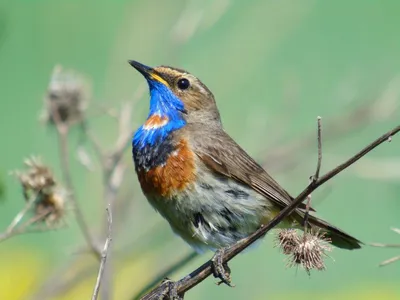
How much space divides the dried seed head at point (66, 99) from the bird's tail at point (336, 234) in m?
1.73

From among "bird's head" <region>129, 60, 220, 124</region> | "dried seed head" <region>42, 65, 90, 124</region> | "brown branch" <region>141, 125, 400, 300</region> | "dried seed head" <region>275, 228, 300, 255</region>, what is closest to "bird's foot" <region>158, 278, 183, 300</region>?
"brown branch" <region>141, 125, 400, 300</region>

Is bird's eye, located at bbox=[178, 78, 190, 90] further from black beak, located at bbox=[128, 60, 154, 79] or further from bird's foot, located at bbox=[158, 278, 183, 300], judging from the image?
bird's foot, located at bbox=[158, 278, 183, 300]

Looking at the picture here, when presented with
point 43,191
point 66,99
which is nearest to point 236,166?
point 43,191

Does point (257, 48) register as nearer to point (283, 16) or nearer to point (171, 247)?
point (283, 16)

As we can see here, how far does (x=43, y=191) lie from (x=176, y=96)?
107 cm

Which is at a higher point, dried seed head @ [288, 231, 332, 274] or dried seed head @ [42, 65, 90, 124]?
dried seed head @ [42, 65, 90, 124]

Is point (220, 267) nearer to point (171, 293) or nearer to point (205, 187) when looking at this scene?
point (171, 293)

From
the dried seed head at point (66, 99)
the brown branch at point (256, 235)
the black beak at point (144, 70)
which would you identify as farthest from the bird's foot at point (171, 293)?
the dried seed head at point (66, 99)

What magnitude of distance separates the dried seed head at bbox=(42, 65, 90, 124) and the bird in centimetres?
68

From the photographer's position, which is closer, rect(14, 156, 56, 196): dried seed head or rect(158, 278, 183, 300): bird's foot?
rect(158, 278, 183, 300): bird's foot

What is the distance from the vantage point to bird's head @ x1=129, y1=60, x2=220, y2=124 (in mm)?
5316

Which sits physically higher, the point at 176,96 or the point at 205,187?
the point at 176,96

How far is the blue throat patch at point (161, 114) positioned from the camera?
513cm

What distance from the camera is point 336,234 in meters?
4.72
